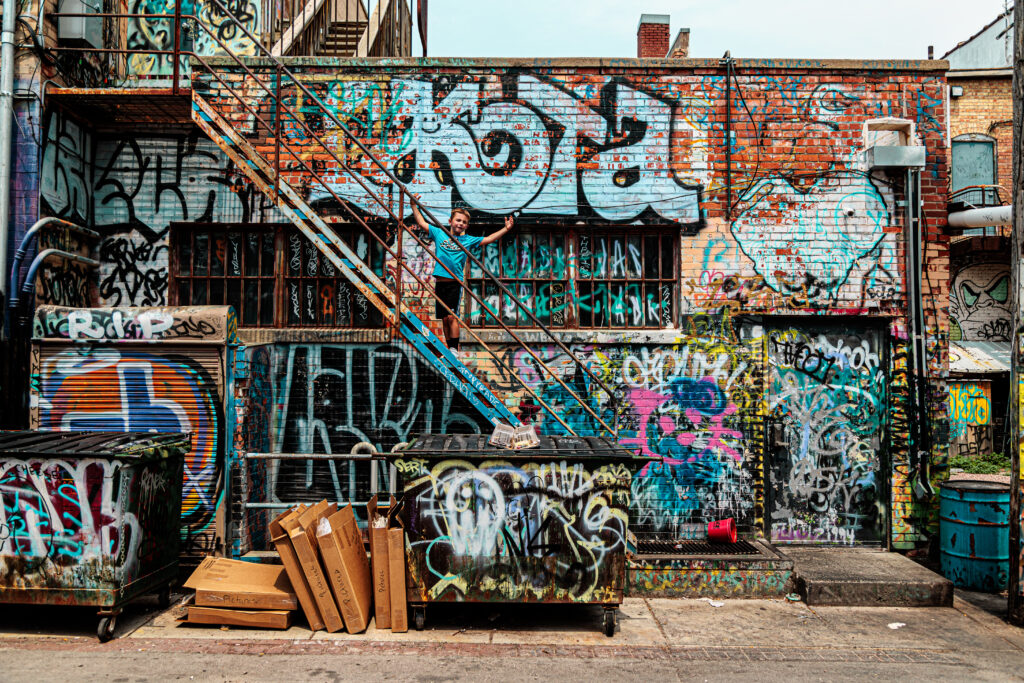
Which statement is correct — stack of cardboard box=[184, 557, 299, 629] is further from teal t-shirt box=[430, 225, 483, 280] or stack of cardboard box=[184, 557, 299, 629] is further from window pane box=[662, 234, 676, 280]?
window pane box=[662, 234, 676, 280]

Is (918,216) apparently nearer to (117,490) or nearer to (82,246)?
(117,490)

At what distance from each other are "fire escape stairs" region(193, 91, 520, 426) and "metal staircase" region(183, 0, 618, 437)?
0.03 feet

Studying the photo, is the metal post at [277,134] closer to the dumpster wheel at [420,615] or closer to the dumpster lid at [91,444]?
the dumpster lid at [91,444]

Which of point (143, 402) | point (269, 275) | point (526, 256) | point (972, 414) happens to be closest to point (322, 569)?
point (143, 402)

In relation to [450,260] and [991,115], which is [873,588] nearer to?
[450,260]

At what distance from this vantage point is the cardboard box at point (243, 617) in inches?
243

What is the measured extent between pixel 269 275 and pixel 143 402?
2.30 meters

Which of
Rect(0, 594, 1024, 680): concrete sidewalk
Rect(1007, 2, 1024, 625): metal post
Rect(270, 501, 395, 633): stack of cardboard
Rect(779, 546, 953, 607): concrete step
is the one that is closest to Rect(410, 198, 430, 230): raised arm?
Rect(270, 501, 395, 633): stack of cardboard

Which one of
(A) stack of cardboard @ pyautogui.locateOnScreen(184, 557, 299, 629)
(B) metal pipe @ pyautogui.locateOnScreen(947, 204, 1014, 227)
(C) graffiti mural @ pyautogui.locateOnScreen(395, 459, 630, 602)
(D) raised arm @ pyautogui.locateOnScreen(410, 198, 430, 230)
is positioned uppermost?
(B) metal pipe @ pyautogui.locateOnScreen(947, 204, 1014, 227)

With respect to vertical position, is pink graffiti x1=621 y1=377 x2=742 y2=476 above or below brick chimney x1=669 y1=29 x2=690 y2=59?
below

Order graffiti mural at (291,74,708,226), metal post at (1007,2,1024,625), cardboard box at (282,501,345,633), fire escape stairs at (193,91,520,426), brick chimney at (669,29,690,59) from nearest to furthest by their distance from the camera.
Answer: cardboard box at (282,501,345,633)
metal post at (1007,2,1024,625)
fire escape stairs at (193,91,520,426)
graffiti mural at (291,74,708,226)
brick chimney at (669,29,690,59)

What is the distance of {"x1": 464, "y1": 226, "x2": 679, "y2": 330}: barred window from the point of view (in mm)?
8961

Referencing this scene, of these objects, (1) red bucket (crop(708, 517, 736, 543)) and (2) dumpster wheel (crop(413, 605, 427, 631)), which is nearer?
(2) dumpster wheel (crop(413, 605, 427, 631))

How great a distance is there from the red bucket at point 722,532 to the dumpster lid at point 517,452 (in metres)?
2.07
